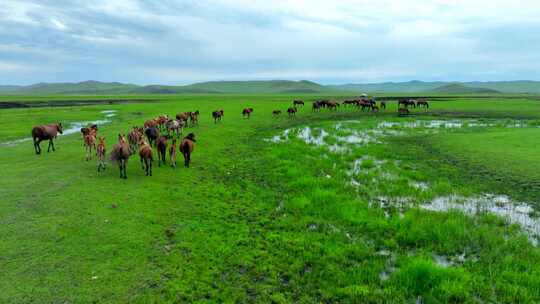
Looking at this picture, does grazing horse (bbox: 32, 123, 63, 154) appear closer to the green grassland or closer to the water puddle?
the green grassland

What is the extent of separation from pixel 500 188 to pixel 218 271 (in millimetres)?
12020

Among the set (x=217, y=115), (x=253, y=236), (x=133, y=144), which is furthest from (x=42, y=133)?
(x=217, y=115)

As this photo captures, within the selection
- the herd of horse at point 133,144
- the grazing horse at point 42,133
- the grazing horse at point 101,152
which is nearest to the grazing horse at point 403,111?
the herd of horse at point 133,144

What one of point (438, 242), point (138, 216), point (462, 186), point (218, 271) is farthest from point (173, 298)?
point (462, 186)

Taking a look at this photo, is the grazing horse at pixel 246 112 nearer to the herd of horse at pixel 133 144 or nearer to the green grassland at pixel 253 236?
the herd of horse at pixel 133 144

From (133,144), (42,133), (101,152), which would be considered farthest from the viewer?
(133,144)

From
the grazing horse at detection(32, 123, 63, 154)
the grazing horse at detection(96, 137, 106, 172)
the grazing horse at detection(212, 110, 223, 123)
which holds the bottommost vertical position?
the grazing horse at detection(96, 137, 106, 172)

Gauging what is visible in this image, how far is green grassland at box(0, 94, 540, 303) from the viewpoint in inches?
244

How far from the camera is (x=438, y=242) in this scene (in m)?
8.34

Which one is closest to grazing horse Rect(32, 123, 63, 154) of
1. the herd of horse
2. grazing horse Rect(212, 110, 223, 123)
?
the herd of horse

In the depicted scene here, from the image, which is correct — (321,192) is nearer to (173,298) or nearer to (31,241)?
(173,298)

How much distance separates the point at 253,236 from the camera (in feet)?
28.1

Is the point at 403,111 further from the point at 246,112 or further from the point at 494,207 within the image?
the point at 494,207

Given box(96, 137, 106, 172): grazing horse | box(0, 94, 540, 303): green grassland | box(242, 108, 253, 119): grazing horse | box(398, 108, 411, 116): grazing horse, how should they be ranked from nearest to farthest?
1. box(0, 94, 540, 303): green grassland
2. box(96, 137, 106, 172): grazing horse
3. box(242, 108, 253, 119): grazing horse
4. box(398, 108, 411, 116): grazing horse
